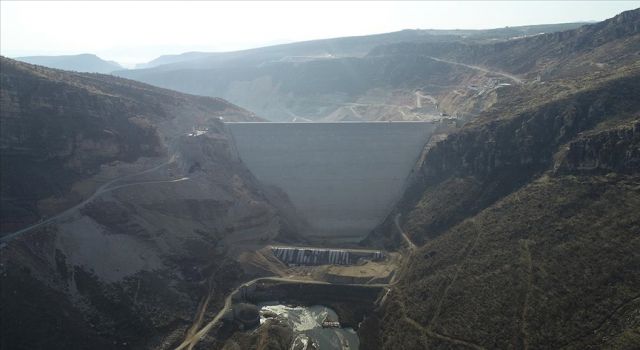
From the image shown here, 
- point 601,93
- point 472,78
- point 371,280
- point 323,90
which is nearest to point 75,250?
point 371,280

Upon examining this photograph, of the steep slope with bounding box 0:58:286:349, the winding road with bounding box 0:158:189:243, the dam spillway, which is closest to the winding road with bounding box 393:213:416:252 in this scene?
the dam spillway

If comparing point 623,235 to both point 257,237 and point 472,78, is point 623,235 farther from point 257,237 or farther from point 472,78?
point 472,78

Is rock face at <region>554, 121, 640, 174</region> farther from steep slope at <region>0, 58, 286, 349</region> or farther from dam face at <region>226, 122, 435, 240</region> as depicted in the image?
steep slope at <region>0, 58, 286, 349</region>

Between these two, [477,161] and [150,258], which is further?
[477,161]

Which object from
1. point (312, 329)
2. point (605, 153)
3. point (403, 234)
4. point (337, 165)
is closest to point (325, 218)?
point (337, 165)

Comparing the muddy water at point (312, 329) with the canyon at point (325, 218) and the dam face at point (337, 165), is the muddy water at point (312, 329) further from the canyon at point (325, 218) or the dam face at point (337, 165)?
the dam face at point (337, 165)
